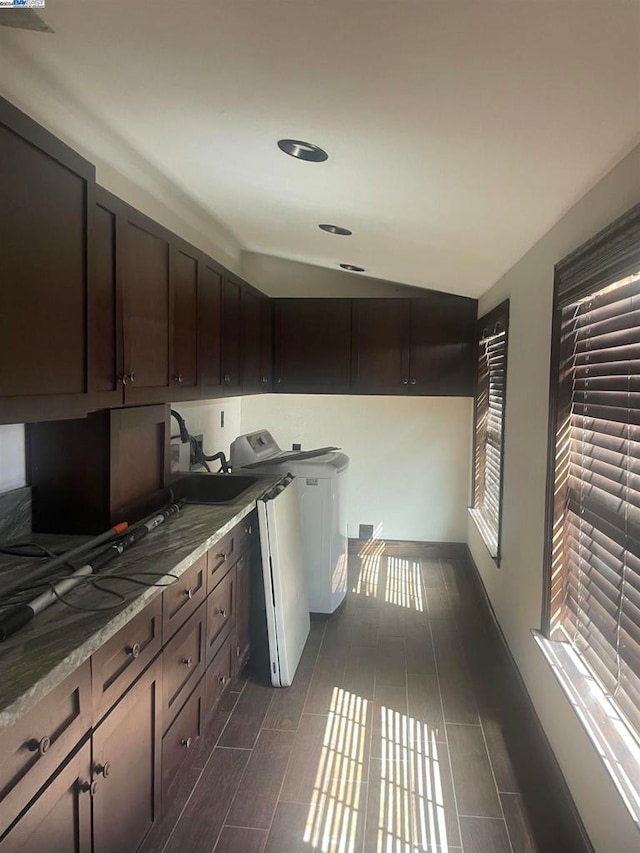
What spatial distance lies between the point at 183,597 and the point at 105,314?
3.29 ft

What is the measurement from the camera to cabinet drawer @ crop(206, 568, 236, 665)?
7.27 feet

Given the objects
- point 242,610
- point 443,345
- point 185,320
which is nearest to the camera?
point 185,320

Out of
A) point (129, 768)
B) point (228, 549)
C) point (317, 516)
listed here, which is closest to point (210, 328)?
point (228, 549)

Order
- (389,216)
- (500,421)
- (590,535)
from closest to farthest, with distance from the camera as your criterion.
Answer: (590,535) → (389,216) → (500,421)

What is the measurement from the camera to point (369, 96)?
4.75 feet

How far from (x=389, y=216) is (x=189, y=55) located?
1.26 metres

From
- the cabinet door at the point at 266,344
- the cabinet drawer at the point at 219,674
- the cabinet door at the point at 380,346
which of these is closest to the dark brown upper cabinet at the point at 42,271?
the cabinet drawer at the point at 219,674

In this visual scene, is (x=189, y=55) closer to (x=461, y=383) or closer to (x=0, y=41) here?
(x=0, y=41)

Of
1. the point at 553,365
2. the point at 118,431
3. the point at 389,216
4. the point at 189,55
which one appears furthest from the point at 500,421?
the point at 189,55

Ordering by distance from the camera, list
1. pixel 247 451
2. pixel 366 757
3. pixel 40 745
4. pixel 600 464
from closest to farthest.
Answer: pixel 40 745
pixel 600 464
pixel 366 757
pixel 247 451

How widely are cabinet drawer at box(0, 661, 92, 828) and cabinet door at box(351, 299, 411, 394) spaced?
344 cm

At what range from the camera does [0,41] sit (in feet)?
5.61

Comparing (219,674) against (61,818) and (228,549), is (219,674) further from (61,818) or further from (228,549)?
(61,818)

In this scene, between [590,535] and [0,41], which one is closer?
[0,41]
